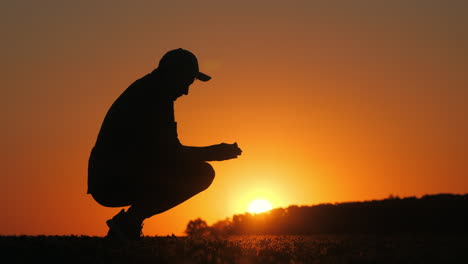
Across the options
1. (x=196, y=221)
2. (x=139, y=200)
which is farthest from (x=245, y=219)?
(x=196, y=221)

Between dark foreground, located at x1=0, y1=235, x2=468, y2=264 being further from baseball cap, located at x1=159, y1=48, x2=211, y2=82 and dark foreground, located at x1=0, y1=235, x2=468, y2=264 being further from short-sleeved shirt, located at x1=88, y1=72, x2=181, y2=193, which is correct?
baseball cap, located at x1=159, y1=48, x2=211, y2=82

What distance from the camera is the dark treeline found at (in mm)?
16688

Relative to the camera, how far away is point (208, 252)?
8.35 meters

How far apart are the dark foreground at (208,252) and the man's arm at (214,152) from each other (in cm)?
118

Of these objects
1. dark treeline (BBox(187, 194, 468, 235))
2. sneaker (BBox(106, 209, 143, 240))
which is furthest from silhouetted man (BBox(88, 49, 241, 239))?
dark treeline (BBox(187, 194, 468, 235))

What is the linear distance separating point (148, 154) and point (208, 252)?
1.79 metres

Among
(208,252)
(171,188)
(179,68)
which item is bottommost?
(208,252)

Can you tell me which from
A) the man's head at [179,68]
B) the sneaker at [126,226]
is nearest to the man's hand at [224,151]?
the man's head at [179,68]

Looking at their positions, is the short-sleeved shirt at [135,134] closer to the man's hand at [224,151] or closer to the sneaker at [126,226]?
the man's hand at [224,151]

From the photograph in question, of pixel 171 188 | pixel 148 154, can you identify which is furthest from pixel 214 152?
pixel 148 154

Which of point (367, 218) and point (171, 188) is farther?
point (367, 218)

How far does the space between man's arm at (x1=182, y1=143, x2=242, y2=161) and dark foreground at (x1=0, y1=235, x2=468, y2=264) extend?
118 centimetres

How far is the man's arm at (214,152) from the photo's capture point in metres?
9.44

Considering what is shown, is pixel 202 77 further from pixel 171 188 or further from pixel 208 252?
pixel 208 252
